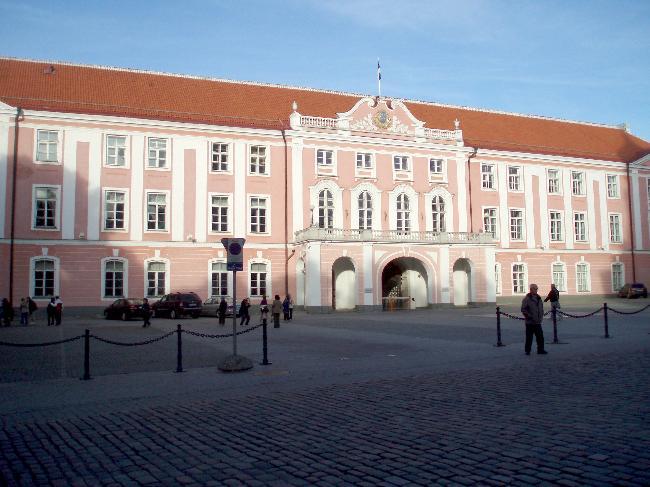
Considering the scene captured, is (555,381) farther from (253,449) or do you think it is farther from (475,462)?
(253,449)

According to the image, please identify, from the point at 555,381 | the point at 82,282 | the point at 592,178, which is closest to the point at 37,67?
the point at 82,282

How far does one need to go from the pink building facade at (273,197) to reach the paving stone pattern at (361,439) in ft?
90.9

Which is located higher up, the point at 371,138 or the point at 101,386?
the point at 371,138

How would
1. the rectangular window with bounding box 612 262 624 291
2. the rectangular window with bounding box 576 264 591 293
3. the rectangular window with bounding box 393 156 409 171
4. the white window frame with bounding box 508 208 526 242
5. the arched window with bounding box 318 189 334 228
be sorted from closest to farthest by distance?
1. the arched window with bounding box 318 189 334 228
2. the rectangular window with bounding box 393 156 409 171
3. the white window frame with bounding box 508 208 526 242
4. the rectangular window with bounding box 576 264 591 293
5. the rectangular window with bounding box 612 262 624 291

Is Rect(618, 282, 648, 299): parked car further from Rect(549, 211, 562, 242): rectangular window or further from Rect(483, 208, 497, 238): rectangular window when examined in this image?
Rect(483, 208, 497, 238): rectangular window

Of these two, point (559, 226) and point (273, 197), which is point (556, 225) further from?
point (273, 197)

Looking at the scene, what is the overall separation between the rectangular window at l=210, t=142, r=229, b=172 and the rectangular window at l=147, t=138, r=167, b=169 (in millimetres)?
3094

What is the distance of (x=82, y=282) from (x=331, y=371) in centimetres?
2721

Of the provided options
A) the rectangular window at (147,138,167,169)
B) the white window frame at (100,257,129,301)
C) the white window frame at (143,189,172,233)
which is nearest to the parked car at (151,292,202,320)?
the white window frame at (100,257,129,301)

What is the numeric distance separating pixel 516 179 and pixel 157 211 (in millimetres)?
28507

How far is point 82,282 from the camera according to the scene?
35.7 meters

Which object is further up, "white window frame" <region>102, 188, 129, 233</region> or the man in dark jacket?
→ "white window frame" <region>102, 188, 129, 233</region>

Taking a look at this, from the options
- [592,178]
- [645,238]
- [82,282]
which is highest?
[592,178]

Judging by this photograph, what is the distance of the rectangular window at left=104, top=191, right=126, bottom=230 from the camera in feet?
120
